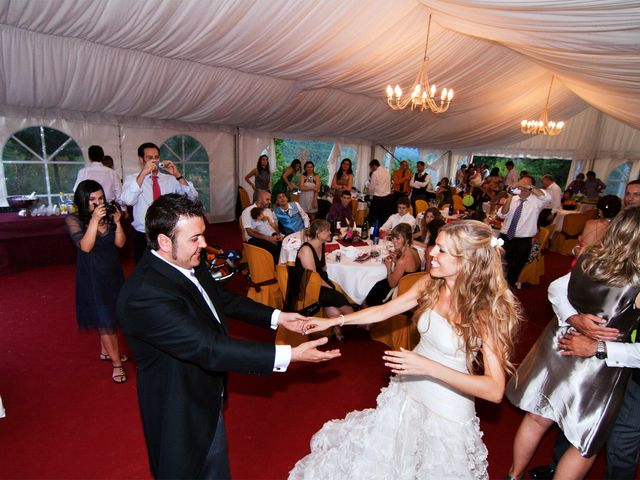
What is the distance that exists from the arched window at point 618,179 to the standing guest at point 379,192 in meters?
9.40

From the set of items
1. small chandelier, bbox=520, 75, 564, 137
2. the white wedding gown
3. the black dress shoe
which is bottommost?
the black dress shoe

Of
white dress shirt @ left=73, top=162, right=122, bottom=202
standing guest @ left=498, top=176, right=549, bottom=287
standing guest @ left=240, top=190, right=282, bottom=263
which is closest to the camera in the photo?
standing guest @ left=498, top=176, right=549, bottom=287

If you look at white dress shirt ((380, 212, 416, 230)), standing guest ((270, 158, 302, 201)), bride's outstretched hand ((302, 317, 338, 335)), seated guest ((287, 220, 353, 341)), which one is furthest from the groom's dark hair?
standing guest ((270, 158, 302, 201))

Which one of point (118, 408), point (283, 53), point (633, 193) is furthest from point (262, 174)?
point (633, 193)

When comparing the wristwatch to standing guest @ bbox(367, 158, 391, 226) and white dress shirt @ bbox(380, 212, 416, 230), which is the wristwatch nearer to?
white dress shirt @ bbox(380, 212, 416, 230)

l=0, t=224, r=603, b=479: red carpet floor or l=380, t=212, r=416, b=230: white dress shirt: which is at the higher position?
l=380, t=212, r=416, b=230: white dress shirt

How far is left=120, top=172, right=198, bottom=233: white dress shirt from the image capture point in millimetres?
3984

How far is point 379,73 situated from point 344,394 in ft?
19.0

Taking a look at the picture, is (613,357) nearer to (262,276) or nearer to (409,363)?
(409,363)

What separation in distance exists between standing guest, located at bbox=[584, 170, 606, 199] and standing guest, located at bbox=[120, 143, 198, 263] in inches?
470

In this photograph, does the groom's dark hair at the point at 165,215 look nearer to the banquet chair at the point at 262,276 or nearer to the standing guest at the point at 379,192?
the banquet chair at the point at 262,276

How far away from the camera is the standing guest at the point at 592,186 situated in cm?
1133

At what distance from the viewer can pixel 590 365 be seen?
1972 mm

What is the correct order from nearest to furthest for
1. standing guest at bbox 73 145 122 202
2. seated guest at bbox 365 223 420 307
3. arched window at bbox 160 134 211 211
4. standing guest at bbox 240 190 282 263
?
seated guest at bbox 365 223 420 307 → standing guest at bbox 240 190 282 263 → standing guest at bbox 73 145 122 202 → arched window at bbox 160 134 211 211
